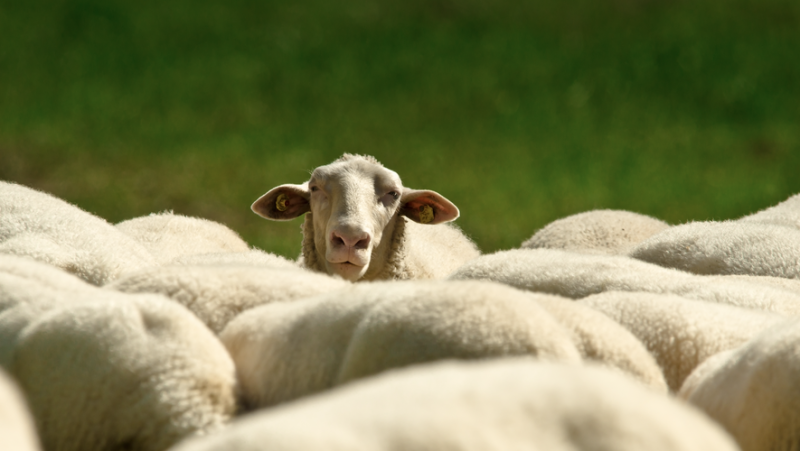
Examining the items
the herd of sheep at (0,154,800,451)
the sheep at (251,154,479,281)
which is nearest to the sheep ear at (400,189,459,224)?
the sheep at (251,154,479,281)

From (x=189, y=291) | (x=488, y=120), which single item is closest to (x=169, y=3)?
(x=488, y=120)

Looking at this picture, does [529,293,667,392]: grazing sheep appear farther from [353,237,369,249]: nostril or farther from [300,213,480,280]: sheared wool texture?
[300,213,480,280]: sheared wool texture

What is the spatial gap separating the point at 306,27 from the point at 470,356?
10.9 m

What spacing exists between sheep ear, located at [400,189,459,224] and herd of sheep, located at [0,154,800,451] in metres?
1.42

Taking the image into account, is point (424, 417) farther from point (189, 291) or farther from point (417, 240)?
point (417, 240)

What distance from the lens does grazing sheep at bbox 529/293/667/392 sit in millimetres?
1836

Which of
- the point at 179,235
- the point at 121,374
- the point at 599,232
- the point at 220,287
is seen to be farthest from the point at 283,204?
the point at 121,374

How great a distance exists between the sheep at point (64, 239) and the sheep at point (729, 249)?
6.27 ft

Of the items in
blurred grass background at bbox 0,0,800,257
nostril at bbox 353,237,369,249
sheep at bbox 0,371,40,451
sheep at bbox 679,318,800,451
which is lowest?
blurred grass background at bbox 0,0,800,257

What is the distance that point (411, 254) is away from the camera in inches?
177

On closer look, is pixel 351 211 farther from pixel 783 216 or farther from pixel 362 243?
pixel 783 216

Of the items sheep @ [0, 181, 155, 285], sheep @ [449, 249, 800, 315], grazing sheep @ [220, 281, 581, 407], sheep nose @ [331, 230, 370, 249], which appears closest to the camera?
grazing sheep @ [220, 281, 581, 407]

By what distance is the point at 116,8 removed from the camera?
38.7 ft

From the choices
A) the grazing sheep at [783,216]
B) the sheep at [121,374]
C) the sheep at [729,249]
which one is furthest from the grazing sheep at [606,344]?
the grazing sheep at [783,216]
